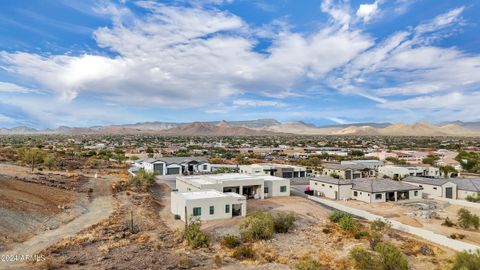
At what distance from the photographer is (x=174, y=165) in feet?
217

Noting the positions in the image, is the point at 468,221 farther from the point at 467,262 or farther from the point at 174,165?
the point at 174,165

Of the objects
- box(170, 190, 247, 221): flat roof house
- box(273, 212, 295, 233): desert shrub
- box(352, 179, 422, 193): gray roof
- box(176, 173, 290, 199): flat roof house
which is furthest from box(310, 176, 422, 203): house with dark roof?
box(273, 212, 295, 233): desert shrub

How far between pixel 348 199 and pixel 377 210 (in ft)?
22.2

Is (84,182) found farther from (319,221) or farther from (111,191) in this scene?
(319,221)

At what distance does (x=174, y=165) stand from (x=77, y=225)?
35.2 m

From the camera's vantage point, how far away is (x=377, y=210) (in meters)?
41.7

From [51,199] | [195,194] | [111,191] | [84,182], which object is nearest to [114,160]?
[84,182]

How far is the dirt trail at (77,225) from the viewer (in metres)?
24.9

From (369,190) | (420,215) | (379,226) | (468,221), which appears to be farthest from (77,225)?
(468,221)

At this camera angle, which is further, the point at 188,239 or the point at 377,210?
the point at 377,210

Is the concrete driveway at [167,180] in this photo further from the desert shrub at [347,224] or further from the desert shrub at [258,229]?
the desert shrub at [347,224]

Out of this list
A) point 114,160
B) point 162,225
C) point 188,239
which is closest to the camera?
point 188,239

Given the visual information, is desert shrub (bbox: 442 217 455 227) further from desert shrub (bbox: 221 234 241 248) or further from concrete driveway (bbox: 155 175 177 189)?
concrete driveway (bbox: 155 175 177 189)

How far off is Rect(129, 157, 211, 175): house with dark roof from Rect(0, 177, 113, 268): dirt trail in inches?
646
